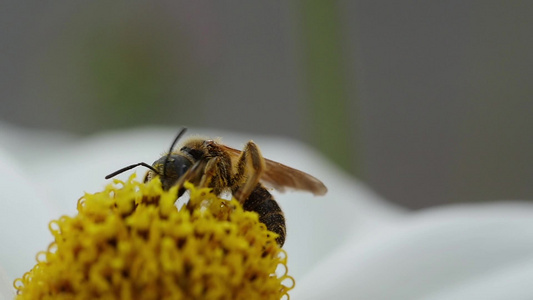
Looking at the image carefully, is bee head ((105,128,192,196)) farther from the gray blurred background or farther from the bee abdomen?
the gray blurred background

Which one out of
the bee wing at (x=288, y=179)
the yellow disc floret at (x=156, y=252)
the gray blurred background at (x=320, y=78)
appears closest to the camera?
the yellow disc floret at (x=156, y=252)

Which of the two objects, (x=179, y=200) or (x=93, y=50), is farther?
(x=93, y=50)

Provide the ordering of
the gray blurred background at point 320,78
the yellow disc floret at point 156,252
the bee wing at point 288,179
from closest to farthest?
the yellow disc floret at point 156,252 < the bee wing at point 288,179 < the gray blurred background at point 320,78

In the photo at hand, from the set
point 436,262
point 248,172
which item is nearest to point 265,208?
point 248,172

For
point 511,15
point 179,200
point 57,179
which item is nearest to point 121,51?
point 57,179

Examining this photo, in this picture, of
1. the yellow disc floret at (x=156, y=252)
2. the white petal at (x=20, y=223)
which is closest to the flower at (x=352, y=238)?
the white petal at (x=20, y=223)

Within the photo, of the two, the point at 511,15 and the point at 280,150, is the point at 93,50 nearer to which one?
the point at 280,150

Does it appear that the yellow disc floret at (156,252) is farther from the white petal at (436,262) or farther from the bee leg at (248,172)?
the white petal at (436,262)
